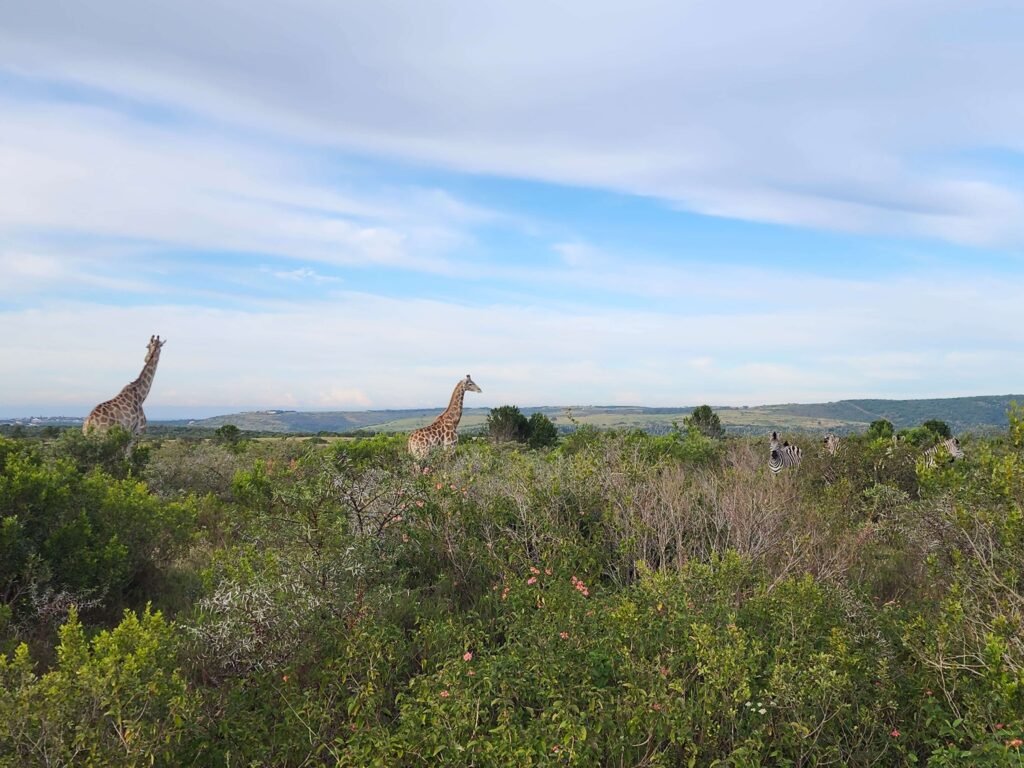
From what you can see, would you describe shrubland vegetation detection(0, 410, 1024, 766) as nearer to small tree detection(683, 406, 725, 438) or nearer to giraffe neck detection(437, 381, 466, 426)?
giraffe neck detection(437, 381, 466, 426)

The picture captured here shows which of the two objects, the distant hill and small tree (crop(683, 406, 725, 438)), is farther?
the distant hill

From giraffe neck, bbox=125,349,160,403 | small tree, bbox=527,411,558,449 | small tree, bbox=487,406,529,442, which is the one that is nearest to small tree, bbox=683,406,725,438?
small tree, bbox=527,411,558,449

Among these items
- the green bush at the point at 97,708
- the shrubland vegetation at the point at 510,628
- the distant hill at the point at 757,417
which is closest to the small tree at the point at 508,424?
the shrubland vegetation at the point at 510,628

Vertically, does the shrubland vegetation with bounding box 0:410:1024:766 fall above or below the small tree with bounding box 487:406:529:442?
below

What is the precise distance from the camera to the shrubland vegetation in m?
3.70

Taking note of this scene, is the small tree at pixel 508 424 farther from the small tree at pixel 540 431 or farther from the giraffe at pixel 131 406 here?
the giraffe at pixel 131 406

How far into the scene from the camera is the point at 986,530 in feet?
15.9

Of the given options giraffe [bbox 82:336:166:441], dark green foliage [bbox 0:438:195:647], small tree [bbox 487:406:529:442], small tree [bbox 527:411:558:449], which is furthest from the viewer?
small tree [bbox 527:411:558:449]

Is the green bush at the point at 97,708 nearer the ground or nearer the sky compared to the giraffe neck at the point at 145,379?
nearer the ground

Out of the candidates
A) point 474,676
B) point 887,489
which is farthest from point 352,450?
point 474,676

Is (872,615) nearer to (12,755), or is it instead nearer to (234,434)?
(12,755)

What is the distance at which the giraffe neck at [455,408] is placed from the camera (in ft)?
56.9

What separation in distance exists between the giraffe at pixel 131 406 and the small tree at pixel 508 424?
9.76 m

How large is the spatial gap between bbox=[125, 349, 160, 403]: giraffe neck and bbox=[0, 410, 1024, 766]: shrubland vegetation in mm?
10683
